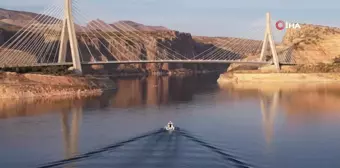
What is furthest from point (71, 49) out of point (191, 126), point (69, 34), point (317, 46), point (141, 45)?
point (141, 45)

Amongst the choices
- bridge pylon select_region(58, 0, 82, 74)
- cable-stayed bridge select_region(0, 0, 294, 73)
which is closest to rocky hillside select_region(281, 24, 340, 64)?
cable-stayed bridge select_region(0, 0, 294, 73)

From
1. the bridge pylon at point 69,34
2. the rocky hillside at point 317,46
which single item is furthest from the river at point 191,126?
the rocky hillside at point 317,46

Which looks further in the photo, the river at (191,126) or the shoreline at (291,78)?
the shoreline at (291,78)

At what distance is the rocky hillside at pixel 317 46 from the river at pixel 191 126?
50417mm

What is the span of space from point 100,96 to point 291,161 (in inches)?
1376

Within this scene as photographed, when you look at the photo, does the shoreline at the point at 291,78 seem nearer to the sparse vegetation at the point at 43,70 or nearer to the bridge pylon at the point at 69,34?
the bridge pylon at the point at 69,34

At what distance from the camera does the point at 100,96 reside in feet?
177

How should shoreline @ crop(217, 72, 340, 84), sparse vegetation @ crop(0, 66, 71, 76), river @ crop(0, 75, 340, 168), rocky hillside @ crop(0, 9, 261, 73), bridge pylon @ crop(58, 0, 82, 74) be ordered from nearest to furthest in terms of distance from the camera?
river @ crop(0, 75, 340, 168) → sparse vegetation @ crop(0, 66, 71, 76) → bridge pylon @ crop(58, 0, 82, 74) → shoreline @ crop(217, 72, 340, 84) → rocky hillside @ crop(0, 9, 261, 73)

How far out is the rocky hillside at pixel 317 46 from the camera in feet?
323

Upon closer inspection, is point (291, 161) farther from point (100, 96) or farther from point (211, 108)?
point (100, 96)

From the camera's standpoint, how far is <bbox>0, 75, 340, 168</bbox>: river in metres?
22.6

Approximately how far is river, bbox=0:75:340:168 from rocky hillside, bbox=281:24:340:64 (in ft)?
165

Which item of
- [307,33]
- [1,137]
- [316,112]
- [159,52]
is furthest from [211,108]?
[159,52]

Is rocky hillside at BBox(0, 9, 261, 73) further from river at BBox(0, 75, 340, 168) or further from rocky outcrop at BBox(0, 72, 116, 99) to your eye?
river at BBox(0, 75, 340, 168)
